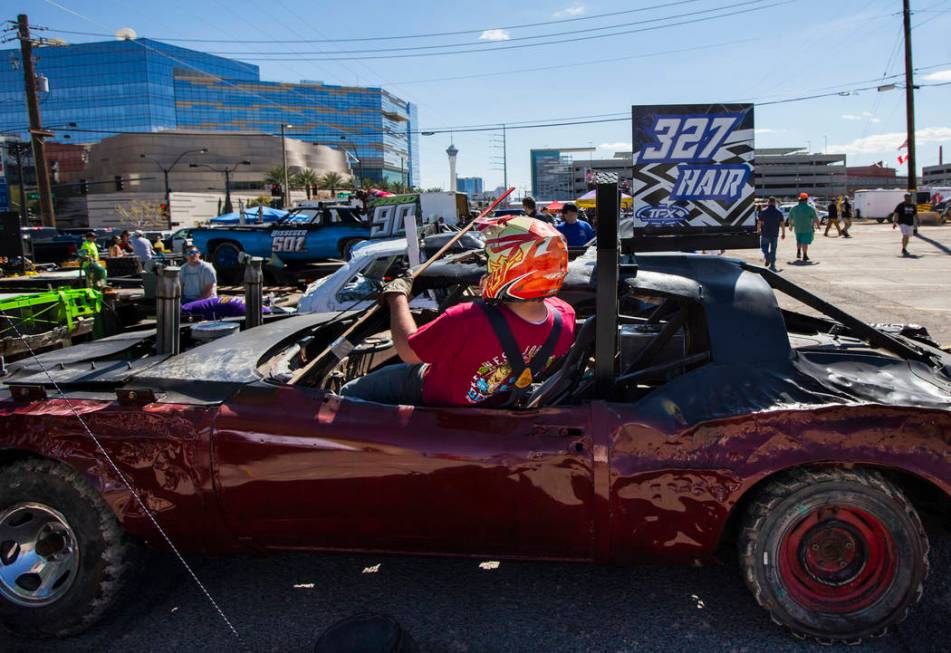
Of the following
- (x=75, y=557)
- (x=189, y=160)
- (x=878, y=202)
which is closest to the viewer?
(x=75, y=557)

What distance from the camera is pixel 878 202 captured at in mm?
46844

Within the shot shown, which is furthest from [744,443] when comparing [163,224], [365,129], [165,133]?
[365,129]

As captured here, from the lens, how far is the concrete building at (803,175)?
120438mm

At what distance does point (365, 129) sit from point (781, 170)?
7610 cm

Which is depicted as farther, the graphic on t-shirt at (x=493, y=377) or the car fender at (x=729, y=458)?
the graphic on t-shirt at (x=493, y=377)

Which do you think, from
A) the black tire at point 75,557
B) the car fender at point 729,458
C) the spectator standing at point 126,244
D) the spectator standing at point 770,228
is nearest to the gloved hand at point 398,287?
the car fender at point 729,458

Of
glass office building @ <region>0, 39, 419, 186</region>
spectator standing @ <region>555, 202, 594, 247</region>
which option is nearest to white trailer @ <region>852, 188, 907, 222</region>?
spectator standing @ <region>555, 202, 594, 247</region>

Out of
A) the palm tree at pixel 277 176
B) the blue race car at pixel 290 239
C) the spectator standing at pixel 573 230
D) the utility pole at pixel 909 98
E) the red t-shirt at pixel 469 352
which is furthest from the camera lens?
the palm tree at pixel 277 176

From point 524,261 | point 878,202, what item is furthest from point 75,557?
point 878,202

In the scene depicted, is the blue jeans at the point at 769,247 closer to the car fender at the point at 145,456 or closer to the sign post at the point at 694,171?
the sign post at the point at 694,171

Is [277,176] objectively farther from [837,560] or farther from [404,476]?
[837,560]

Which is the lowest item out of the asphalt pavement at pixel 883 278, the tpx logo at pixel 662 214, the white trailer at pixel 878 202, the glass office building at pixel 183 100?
the asphalt pavement at pixel 883 278

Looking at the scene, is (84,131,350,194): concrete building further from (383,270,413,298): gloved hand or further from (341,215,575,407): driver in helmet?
(341,215,575,407): driver in helmet

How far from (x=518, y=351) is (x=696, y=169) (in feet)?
8.00
